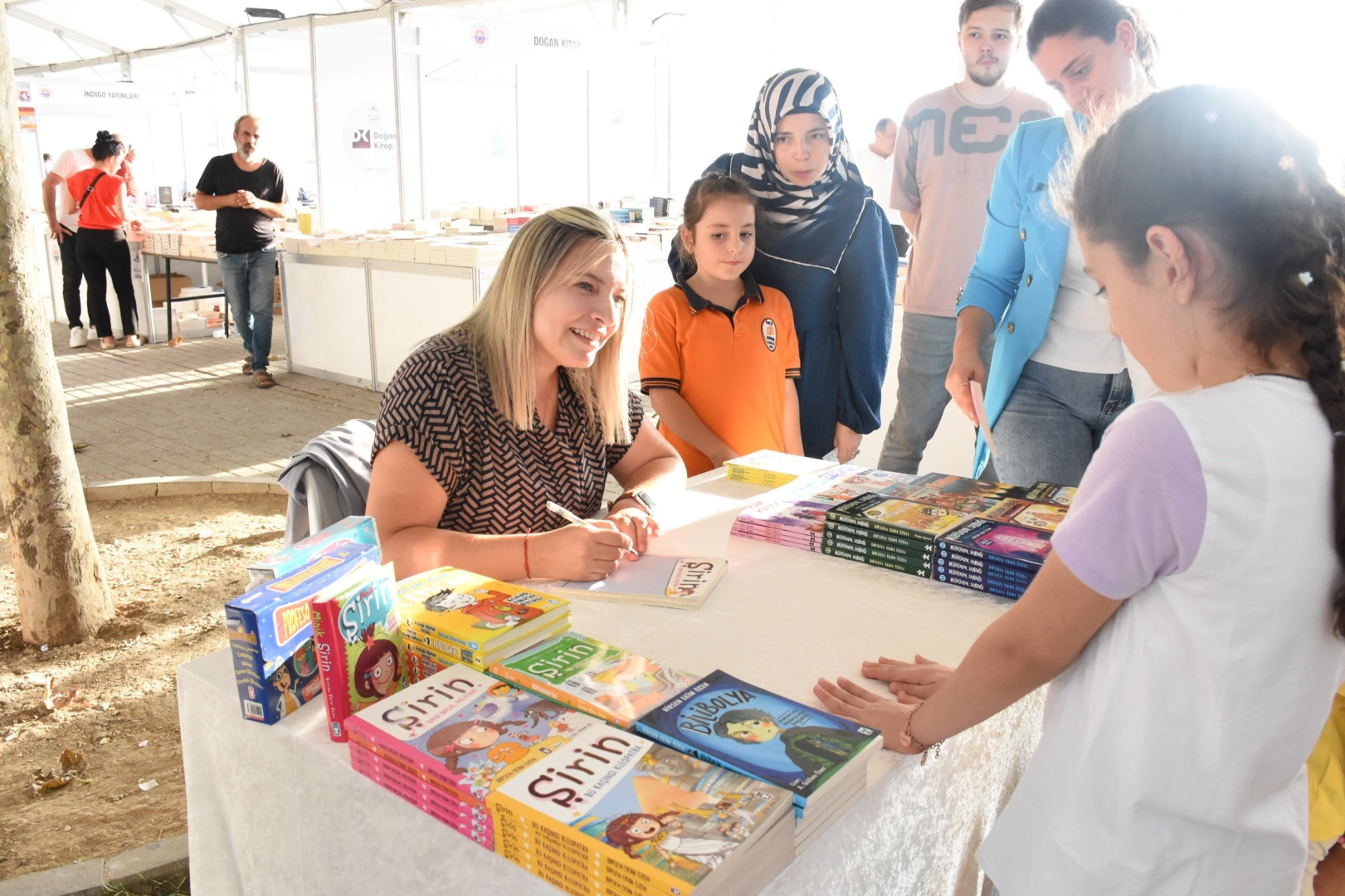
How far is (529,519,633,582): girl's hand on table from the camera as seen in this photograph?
5.02 ft

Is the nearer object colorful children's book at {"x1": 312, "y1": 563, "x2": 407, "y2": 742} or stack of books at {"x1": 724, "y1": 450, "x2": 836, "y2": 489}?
colorful children's book at {"x1": 312, "y1": 563, "x2": 407, "y2": 742}

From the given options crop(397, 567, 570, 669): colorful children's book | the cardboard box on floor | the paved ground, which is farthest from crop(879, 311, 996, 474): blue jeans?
the cardboard box on floor

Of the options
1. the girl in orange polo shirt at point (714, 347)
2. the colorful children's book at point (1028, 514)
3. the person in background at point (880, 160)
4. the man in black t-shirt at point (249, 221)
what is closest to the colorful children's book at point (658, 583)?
the colorful children's book at point (1028, 514)

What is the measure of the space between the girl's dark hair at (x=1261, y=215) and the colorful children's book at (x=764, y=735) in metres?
0.45

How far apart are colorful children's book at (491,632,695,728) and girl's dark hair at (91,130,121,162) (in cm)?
827

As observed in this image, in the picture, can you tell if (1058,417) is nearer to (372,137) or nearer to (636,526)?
(636,526)

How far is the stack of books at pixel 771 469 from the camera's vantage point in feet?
6.91

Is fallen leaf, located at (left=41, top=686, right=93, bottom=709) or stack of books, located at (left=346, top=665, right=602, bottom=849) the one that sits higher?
stack of books, located at (left=346, top=665, right=602, bottom=849)

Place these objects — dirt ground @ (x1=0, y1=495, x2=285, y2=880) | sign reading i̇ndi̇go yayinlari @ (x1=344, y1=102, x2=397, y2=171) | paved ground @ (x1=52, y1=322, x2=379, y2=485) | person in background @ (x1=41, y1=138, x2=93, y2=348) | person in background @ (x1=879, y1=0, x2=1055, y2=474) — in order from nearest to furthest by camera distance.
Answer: dirt ground @ (x1=0, y1=495, x2=285, y2=880), person in background @ (x1=879, y1=0, x2=1055, y2=474), paved ground @ (x1=52, y1=322, x2=379, y2=485), sign reading i̇ndi̇go yayinlari @ (x1=344, y1=102, x2=397, y2=171), person in background @ (x1=41, y1=138, x2=93, y2=348)

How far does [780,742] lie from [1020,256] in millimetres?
1495

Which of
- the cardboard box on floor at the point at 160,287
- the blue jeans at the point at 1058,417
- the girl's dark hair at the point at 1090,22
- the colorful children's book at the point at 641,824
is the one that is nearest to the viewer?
the colorful children's book at the point at 641,824

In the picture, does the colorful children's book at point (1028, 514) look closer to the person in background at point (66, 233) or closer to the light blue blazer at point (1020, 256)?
A: the light blue blazer at point (1020, 256)

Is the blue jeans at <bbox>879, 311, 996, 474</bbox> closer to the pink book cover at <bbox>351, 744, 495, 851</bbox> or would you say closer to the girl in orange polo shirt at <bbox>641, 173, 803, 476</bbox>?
the girl in orange polo shirt at <bbox>641, 173, 803, 476</bbox>

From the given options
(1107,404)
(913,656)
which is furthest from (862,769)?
(1107,404)
